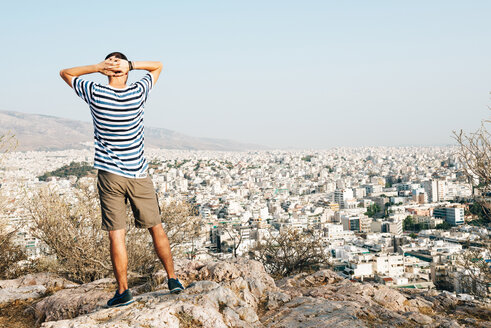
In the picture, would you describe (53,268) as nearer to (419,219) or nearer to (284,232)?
(284,232)

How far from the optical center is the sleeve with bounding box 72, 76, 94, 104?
258 centimetres

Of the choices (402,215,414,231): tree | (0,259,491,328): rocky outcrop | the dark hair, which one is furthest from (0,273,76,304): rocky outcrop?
(402,215,414,231): tree

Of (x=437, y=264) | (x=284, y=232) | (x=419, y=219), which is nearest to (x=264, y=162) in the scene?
(x=419, y=219)

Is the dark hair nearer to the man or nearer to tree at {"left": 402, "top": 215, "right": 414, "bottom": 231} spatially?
the man

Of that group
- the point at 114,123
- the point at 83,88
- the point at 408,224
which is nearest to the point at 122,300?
the point at 114,123

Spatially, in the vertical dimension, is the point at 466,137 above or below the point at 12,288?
above

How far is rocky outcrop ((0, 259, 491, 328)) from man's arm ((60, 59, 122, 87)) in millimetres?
1391

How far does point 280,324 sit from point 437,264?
68.3ft

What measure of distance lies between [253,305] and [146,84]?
63.3 inches

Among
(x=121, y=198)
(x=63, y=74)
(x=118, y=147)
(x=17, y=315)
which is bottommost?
(x=17, y=315)

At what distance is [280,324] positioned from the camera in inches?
103

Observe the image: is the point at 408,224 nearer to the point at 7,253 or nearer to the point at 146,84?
the point at 7,253

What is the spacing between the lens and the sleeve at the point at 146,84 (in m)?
2.73

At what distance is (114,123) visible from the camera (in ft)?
8.48
